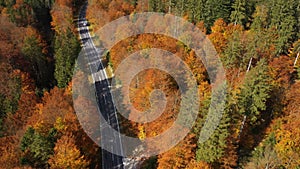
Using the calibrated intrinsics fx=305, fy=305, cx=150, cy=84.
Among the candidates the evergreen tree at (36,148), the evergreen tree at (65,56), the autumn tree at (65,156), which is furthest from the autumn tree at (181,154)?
the evergreen tree at (65,56)

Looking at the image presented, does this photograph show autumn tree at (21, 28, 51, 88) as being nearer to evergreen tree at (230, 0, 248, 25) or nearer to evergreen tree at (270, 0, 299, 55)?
evergreen tree at (230, 0, 248, 25)

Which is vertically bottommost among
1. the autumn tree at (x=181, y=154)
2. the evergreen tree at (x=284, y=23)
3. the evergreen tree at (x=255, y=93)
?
the autumn tree at (x=181, y=154)

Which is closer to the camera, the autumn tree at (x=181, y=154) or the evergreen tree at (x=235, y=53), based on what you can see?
the autumn tree at (x=181, y=154)

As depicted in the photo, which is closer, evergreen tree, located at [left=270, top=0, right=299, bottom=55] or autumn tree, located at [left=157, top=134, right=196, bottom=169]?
autumn tree, located at [left=157, top=134, right=196, bottom=169]

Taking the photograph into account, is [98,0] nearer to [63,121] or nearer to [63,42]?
A: [63,42]

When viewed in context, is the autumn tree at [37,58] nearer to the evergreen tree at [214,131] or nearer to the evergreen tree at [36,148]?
the evergreen tree at [36,148]

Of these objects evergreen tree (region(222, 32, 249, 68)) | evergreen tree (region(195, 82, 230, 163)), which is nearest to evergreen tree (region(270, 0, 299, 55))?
evergreen tree (region(222, 32, 249, 68))

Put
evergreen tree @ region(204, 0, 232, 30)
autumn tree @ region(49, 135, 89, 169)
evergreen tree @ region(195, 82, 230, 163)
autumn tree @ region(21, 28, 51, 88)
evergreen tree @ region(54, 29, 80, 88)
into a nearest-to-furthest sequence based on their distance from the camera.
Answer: evergreen tree @ region(195, 82, 230, 163)
autumn tree @ region(49, 135, 89, 169)
evergreen tree @ region(54, 29, 80, 88)
autumn tree @ region(21, 28, 51, 88)
evergreen tree @ region(204, 0, 232, 30)
